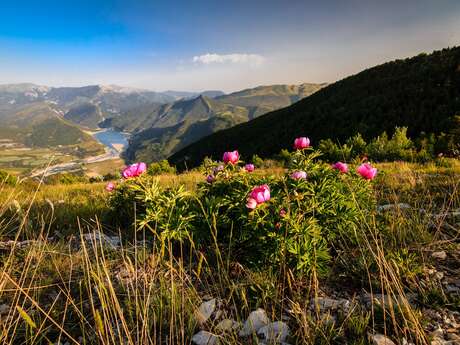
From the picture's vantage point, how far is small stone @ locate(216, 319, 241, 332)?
78.8 inches

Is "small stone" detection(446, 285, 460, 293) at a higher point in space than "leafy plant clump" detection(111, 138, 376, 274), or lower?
lower

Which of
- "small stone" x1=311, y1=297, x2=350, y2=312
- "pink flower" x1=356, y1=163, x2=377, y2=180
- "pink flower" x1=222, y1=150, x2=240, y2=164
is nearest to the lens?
"small stone" x1=311, y1=297, x2=350, y2=312

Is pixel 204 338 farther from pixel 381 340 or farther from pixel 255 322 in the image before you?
pixel 381 340

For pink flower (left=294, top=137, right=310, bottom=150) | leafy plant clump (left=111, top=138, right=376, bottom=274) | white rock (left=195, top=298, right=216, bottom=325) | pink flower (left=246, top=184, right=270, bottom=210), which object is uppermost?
pink flower (left=294, top=137, right=310, bottom=150)

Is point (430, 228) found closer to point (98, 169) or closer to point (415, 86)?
point (415, 86)

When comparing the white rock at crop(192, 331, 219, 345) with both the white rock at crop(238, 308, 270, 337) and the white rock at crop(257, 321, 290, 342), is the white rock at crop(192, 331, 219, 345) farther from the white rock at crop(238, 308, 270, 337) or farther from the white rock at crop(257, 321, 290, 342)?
the white rock at crop(257, 321, 290, 342)

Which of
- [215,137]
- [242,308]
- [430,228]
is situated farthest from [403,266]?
[215,137]

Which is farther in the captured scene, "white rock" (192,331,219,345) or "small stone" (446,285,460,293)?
"small stone" (446,285,460,293)

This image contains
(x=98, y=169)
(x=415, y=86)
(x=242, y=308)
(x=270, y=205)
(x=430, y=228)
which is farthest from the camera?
(x=98, y=169)

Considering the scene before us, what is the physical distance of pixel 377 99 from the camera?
35062 mm

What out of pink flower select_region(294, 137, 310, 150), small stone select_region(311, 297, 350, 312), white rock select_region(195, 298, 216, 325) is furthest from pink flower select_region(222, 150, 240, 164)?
Result: small stone select_region(311, 297, 350, 312)

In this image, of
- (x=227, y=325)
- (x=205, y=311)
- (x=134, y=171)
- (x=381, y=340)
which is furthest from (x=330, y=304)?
(x=134, y=171)

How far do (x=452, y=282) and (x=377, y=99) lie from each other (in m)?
37.9

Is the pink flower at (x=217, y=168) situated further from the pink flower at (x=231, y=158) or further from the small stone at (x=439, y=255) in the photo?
the small stone at (x=439, y=255)
